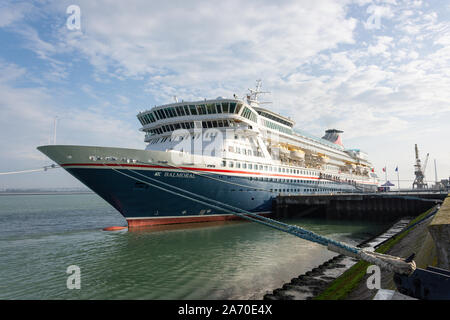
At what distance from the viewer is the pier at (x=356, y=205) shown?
2672 cm

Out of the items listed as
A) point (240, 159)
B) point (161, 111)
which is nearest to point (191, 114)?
point (161, 111)

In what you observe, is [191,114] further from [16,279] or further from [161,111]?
[16,279]

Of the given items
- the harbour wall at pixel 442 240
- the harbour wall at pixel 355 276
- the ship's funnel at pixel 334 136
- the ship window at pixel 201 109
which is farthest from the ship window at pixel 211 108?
the ship's funnel at pixel 334 136

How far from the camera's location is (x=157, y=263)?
1198 cm

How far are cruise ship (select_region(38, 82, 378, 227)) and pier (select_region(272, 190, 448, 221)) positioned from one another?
1.82 metres

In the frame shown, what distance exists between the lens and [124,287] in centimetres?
916

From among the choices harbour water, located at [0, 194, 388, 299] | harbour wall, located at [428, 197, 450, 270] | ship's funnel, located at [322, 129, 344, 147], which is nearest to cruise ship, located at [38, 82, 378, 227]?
harbour water, located at [0, 194, 388, 299]

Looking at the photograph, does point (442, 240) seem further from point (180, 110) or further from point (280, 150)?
point (280, 150)

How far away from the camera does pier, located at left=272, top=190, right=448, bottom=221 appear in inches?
1052

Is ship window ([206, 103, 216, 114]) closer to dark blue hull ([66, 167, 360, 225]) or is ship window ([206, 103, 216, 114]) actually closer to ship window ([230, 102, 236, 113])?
ship window ([230, 102, 236, 113])

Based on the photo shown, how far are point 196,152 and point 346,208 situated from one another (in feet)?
56.4

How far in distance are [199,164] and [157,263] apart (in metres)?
10.2

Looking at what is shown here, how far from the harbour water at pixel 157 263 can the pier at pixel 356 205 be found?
9462 mm

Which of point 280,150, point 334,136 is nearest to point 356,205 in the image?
point 280,150
